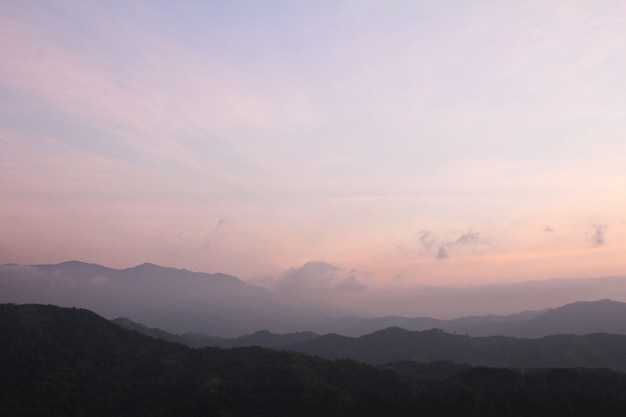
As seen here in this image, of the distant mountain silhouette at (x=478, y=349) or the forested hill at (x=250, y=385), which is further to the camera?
the distant mountain silhouette at (x=478, y=349)

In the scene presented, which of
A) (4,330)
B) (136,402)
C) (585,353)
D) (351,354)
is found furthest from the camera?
(351,354)

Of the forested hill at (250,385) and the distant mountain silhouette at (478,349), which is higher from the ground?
the distant mountain silhouette at (478,349)

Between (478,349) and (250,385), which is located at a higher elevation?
(478,349)

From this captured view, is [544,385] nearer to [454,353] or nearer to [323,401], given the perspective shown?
[323,401]

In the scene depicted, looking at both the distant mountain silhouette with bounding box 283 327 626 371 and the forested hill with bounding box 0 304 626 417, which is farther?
the distant mountain silhouette with bounding box 283 327 626 371

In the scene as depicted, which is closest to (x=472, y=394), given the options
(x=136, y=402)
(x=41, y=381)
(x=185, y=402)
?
(x=185, y=402)

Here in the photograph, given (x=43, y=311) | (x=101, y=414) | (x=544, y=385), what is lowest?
(x=101, y=414)

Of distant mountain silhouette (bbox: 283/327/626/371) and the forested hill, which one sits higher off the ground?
distant mountain silhouette (bbox: 283/327/626/371)

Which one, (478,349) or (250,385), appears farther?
(478,349)
